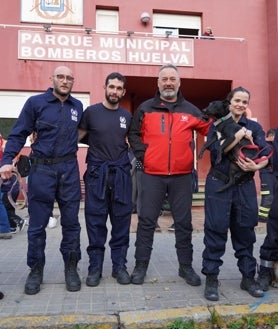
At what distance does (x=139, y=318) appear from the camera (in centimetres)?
330

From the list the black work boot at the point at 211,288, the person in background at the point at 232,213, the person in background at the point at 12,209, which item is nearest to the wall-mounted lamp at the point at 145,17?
the person in background at the point at 12,209

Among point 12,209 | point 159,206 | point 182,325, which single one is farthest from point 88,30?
point 182,325

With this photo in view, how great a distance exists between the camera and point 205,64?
11.3 meters

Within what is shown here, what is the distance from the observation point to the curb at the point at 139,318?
3.19 metres

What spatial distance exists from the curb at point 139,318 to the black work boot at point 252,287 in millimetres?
239

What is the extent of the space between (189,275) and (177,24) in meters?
9.98

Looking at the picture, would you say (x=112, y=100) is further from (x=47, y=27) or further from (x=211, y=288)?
(x=47, y=27)

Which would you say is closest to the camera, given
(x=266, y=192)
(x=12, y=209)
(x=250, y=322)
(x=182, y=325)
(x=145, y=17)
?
(x=182, y=325)

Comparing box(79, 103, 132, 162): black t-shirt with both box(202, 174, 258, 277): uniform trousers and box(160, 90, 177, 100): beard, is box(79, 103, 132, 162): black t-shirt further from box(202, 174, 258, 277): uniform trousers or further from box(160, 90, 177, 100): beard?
box(202, 174, 258, 277): uniform trousers

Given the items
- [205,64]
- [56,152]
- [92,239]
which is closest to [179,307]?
[92,239]

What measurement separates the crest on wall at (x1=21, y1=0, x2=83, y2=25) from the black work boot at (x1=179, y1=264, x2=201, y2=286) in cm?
914

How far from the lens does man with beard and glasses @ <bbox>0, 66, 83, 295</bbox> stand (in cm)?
385

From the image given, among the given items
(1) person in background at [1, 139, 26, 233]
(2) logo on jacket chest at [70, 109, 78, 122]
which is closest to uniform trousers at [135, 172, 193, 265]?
(2) logo on jacket chest at [70, 109, 78, 122]

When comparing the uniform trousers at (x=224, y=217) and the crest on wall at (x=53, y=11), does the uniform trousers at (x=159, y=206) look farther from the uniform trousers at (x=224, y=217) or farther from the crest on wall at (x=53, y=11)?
the crest on wall at (x=53, y=11)
